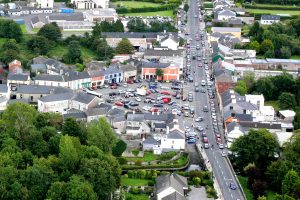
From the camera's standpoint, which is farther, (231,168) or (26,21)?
A: (26,21)

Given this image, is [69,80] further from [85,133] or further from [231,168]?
[231,168]

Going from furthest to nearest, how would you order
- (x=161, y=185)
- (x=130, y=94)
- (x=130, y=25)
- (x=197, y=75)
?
(x=130, y=25) → (x=197, y=75) → (x=130, y=94) → (x=161, y=185)

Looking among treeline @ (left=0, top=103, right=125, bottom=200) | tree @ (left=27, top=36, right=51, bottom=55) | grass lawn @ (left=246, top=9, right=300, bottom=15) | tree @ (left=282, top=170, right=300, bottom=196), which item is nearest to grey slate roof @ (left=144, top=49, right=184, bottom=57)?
tree @ (left=27, top=36, right=51, bottom=55)

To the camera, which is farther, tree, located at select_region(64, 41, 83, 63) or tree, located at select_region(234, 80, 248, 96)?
tree, located at select_region(64, 41, 83, 63)

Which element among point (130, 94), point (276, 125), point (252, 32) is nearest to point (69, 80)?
point (130, 94)

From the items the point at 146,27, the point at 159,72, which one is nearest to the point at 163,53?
the point at 159,72

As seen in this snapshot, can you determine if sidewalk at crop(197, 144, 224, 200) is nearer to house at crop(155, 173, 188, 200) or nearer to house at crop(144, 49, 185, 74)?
house at crop(155, 173, 188, 200)
